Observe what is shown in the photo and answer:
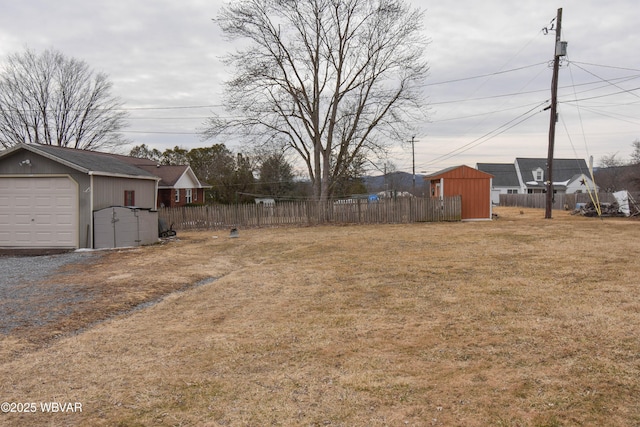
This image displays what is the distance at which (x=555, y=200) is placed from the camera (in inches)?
1462

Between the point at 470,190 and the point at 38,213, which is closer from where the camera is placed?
the point at 38,213

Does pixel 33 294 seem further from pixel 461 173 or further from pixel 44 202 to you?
pixel 461 173

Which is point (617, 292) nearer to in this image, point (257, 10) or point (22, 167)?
point (22, 167)

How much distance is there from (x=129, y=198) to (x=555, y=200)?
3343cm

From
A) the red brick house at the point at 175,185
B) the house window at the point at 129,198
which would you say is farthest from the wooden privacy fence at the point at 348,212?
the red brick house at the point at 175,185

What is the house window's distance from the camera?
55.9ft

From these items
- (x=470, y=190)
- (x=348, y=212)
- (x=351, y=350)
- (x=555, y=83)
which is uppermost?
(x=555, y=83)

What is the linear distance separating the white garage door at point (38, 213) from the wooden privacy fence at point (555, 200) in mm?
29730

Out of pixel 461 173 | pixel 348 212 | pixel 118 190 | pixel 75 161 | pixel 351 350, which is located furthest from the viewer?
pixel 461 173

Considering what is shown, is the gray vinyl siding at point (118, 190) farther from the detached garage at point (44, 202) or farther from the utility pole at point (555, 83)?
the utility pole at point (555, 83)

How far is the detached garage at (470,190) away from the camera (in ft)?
79.0

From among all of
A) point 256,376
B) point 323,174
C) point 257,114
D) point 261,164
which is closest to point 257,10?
point 257,114

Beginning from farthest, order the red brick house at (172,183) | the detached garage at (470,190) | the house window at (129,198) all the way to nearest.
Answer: the red brick house at (172,183)
the detached garage at (470,190)
the house window at (129,198)

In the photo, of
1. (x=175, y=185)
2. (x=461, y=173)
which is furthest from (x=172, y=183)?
(x=461, y=173)
